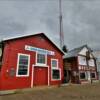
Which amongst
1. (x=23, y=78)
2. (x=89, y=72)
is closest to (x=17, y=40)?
(x=23, y=78)

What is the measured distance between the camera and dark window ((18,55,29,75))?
18056mm

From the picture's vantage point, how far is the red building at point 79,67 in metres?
28.3

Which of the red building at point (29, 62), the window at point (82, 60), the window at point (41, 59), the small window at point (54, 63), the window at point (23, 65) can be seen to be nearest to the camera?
the red building at point (29, 62)

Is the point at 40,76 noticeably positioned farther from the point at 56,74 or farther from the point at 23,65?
the point at 23,65

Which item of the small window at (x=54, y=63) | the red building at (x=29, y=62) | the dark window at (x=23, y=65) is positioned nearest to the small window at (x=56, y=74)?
the red building at (x=29, y=62)

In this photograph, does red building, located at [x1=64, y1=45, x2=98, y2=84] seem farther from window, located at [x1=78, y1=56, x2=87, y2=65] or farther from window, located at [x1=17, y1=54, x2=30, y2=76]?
window, located at [x1=17, y1=54, x2=30, y2=76]

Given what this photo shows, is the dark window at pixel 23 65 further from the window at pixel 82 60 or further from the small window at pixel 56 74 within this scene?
the window at pixel 82 60

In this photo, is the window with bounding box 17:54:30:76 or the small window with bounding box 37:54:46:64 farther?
the small window with bounding box 37:54:46:64

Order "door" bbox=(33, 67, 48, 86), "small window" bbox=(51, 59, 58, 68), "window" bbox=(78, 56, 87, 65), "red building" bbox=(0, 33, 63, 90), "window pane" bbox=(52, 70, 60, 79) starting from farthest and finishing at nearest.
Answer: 1. "window" bbox=(78, 56, 87, 65)
2. "small window" bbox=(51, 59, 58, 68)
3. "window pane" bbox=(52, 70, 60, 79)
4. "door" bbox=(33, 67, 48, 86)
5. "red building" bbox=(0, 33, 63, 90)

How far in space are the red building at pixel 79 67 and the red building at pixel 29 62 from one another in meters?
5.58

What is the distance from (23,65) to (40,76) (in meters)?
3.16

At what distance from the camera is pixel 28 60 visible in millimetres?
19109

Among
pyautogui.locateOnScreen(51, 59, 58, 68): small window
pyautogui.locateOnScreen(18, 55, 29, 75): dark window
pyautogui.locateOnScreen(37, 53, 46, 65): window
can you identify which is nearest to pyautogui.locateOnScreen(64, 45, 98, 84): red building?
pyautogui.locateOnScreen(51, 59, 58, 68): small window

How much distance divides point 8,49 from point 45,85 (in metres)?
6.92
